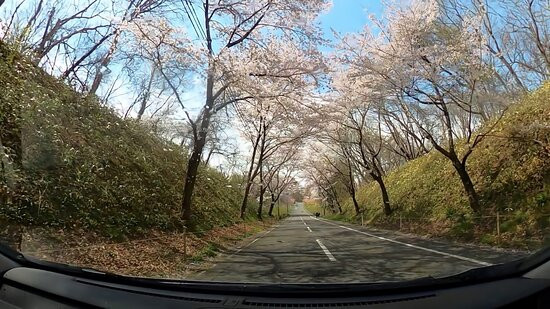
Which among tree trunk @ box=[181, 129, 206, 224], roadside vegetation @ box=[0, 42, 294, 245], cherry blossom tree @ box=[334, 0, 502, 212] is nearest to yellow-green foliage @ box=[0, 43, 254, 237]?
roadside vegetation @ box=[0, 42, 294, 245]

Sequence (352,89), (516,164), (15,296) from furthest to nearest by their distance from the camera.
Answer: (352,89) → (516,164) → (15,296)

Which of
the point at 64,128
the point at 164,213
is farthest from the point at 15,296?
the point at 164,213

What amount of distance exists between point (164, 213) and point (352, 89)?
1204 cm

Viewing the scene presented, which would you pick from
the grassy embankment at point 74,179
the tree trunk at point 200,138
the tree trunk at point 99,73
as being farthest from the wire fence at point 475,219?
the tree trunk at point 99,73

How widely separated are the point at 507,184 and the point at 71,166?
1529 centimetres

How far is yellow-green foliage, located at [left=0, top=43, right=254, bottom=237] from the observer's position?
927 cm

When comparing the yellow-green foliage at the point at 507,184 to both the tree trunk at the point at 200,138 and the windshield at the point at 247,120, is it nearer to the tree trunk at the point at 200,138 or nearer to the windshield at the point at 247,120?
the windshield at the point at 247,120

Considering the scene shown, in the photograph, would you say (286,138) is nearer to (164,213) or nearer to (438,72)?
(438,72)

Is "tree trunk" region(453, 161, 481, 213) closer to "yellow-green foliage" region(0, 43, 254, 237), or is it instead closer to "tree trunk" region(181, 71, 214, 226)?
"tree trunk" region(181, 71, 214, 226)

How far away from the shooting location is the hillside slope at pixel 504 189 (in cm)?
1413

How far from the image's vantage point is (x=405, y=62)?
59.2ft

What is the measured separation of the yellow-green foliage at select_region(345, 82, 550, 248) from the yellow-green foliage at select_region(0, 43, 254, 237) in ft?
34.6

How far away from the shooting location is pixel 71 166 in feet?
37.1

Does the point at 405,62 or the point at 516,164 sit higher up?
the point at 405,62
